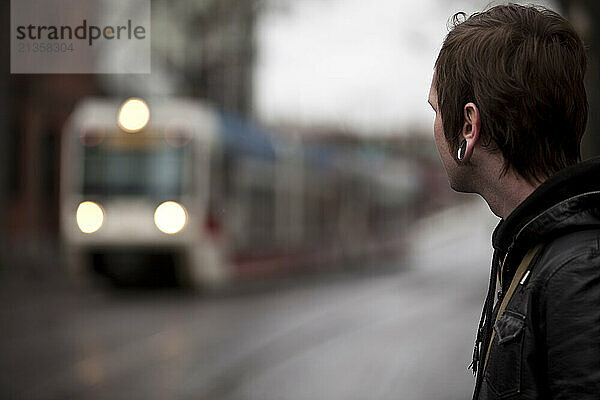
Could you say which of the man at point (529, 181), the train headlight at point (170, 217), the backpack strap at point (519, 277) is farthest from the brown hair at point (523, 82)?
the train headlight at point (170, 217)

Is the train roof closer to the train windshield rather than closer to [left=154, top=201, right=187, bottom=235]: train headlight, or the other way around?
the train windshield

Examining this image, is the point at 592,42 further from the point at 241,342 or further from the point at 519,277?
the point at 241,342

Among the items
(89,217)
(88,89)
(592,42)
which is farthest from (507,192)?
(88,89)

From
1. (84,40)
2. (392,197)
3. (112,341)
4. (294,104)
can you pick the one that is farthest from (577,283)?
(392,197)

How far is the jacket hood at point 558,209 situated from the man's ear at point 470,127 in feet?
0.43

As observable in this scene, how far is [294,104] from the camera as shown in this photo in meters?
21.3

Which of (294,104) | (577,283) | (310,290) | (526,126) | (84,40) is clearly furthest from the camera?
(294,104)

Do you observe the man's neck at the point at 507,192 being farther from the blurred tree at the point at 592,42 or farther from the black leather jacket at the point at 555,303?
the blurred tree at the point at 592,42

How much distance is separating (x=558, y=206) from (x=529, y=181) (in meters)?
0.13

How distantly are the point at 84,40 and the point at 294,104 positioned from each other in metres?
14.9

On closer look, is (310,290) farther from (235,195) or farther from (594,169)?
(594,169)

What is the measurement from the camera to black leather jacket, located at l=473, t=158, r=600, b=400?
1324mm

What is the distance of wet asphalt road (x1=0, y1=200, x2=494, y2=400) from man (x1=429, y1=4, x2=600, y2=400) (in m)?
5.67

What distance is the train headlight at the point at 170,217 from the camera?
46.8ft
